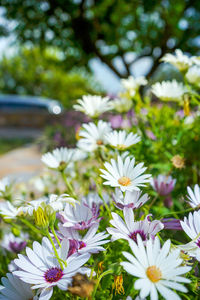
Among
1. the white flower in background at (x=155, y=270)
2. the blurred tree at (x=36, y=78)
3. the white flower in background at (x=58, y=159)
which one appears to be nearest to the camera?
the white flower in background at (x=155, y=270)

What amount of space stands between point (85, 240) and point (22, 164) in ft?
12.7

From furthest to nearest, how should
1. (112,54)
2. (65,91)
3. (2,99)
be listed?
1. (65,91)
2. (2,99)
3. (112,54)

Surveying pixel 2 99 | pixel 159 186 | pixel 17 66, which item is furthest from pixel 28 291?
pixel 17 66

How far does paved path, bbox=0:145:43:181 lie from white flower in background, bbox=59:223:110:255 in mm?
2960

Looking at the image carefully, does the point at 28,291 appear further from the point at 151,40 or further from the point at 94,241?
the point at 151,40

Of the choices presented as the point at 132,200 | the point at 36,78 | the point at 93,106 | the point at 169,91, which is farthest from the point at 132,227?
the point at 36,78

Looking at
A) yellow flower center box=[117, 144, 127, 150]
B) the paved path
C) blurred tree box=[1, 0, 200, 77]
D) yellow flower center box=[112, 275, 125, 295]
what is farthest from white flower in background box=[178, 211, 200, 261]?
blurred tree box=[1, 0, 200, 77]

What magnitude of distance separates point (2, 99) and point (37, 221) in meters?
13.4

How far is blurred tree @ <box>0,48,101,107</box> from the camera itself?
17834mm

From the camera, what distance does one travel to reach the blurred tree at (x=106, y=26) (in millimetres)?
5766

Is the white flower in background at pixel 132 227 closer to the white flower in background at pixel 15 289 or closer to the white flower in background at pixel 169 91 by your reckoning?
the white flower in background at pixel 15 289

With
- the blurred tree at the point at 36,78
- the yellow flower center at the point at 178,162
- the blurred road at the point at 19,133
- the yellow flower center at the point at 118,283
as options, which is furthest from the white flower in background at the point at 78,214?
the blurred tree at the point at 36,78

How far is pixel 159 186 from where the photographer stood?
736 millimetres

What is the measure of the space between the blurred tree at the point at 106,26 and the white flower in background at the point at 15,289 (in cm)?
564
